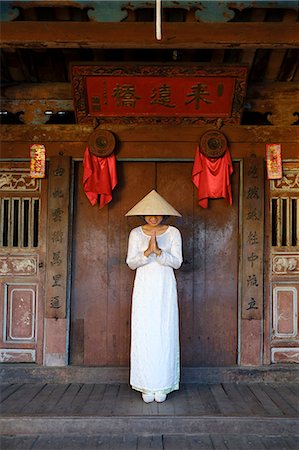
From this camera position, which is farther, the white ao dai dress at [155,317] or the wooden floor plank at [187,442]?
the white ao dai dress at [155,317]

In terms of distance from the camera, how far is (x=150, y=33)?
3.75 metres

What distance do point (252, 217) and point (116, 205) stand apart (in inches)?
54.9

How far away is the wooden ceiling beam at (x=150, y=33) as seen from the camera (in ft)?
12.2

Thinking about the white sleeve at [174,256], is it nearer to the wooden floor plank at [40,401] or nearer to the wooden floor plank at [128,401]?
the wooden floor plank at [128,401]

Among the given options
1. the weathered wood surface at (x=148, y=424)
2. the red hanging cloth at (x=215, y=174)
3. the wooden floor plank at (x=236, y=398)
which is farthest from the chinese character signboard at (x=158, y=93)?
the weathered wood surface at (x=148, y=424)

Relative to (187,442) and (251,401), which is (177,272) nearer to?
(251,401)

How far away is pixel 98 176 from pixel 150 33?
1.54 meters

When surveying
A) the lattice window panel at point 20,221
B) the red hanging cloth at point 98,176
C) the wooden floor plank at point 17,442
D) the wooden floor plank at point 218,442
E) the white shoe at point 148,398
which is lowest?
the wooden floor plank at point 17,442

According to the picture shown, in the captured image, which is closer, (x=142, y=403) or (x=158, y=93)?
(x=142, y=403)

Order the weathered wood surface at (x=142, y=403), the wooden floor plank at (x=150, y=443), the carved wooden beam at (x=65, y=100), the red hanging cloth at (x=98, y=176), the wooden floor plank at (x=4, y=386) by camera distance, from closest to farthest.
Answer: the wooden floor plank at (x=150, y=443)
the weathered wood surface at (x=142, y=403)
the wooden floor plank at (x=4, y=386)
the red hanging cloth at (x=98, y=176)
the carved wooden beam at (x=65, y=100)

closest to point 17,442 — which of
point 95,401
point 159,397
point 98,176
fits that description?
point 95,401

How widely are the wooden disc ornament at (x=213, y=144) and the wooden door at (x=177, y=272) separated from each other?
283 millimetres

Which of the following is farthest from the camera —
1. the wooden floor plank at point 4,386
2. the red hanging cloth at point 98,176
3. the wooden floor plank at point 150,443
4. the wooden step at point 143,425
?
the red hanging cloth at point 98,176

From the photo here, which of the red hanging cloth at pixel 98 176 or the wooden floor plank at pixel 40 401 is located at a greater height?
the red hanging cloth at pixel 98 176
